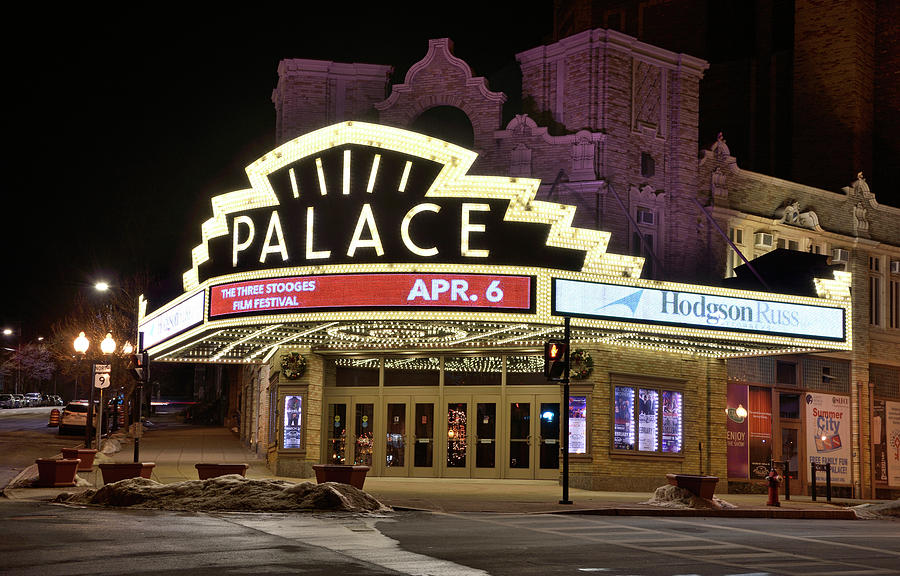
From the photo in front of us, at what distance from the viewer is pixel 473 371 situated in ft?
103

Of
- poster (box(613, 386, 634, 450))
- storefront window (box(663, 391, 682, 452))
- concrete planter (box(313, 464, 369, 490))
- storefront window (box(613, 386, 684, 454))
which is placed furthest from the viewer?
storefront window (box(663, 391, 682, 452))

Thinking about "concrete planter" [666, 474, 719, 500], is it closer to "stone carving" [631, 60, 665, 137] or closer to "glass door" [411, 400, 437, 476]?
"glass door" [411, 400, 437, 476]

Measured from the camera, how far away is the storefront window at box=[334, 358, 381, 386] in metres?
32.2

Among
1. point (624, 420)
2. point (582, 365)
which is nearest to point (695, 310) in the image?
point (582, 365)

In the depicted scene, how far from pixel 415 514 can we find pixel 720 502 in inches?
308

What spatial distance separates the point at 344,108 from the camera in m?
32.2

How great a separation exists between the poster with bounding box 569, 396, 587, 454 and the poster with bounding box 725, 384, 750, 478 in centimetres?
537

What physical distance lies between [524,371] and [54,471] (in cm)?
1309

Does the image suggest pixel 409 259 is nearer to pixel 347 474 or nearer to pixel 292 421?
pixel 347 474

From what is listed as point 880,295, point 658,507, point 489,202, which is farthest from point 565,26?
point 658,507

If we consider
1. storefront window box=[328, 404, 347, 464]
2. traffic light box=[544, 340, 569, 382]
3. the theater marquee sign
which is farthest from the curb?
storefront window box=[328, 404, 347, 464]

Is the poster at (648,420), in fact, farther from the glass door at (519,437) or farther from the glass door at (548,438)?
the glass door at (519,437)

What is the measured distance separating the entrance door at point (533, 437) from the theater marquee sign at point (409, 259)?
3757 millimetres

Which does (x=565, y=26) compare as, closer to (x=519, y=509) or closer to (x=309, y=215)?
(x=309, y=215)
